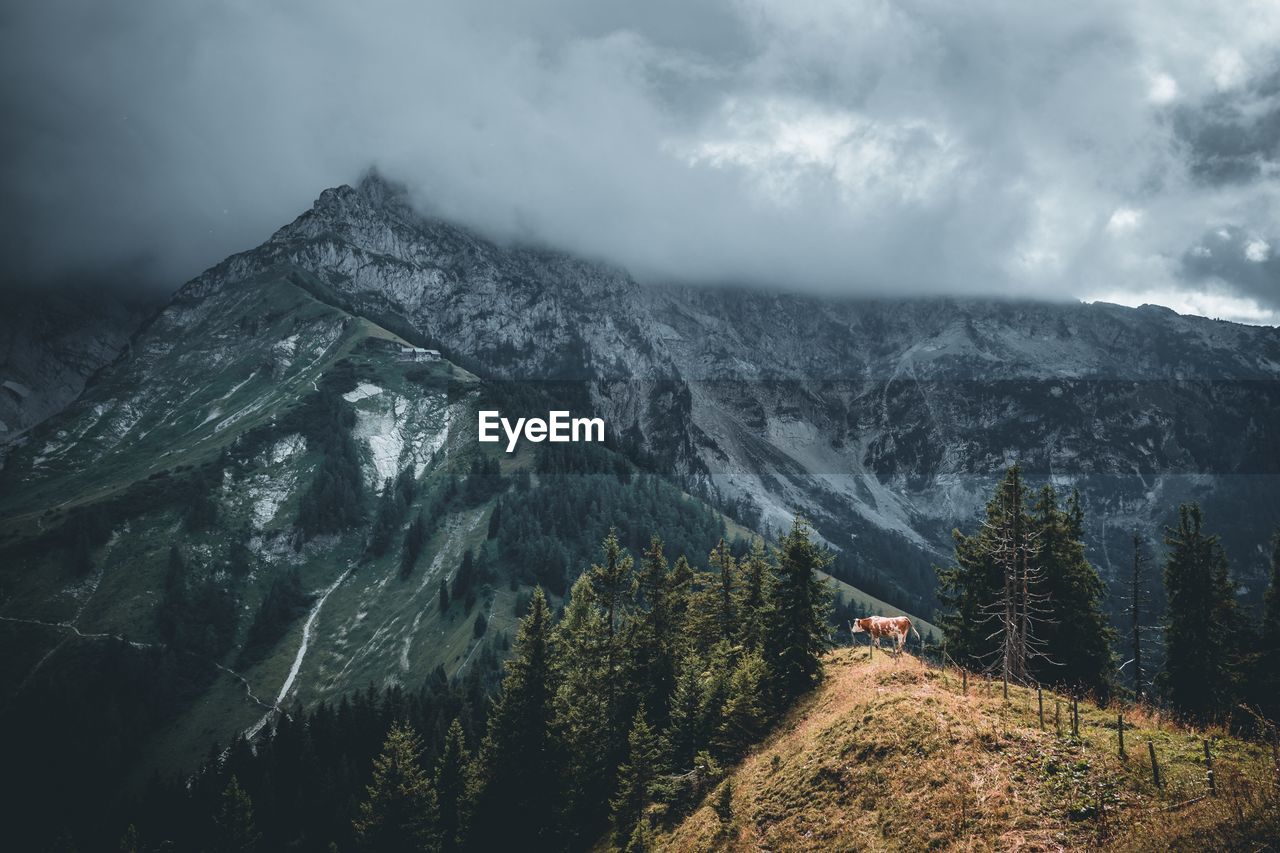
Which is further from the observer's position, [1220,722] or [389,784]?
[389,784]

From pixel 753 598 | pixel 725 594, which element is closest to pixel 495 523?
pixel 725 594

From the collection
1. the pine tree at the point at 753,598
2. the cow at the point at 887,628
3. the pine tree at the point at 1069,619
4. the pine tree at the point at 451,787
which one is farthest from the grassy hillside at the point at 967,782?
the pine tree at the point at 451,787

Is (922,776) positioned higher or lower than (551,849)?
higher

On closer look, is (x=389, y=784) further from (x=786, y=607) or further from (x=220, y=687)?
(x=220, y=687)

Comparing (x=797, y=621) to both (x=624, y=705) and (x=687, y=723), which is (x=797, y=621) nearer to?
(x=687, y=723)

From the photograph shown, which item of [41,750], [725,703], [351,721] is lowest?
[41,750]

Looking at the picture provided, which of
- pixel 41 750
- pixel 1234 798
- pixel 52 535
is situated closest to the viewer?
pixel 1234 798

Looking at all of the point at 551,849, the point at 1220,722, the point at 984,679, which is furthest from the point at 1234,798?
the point at 551,849
